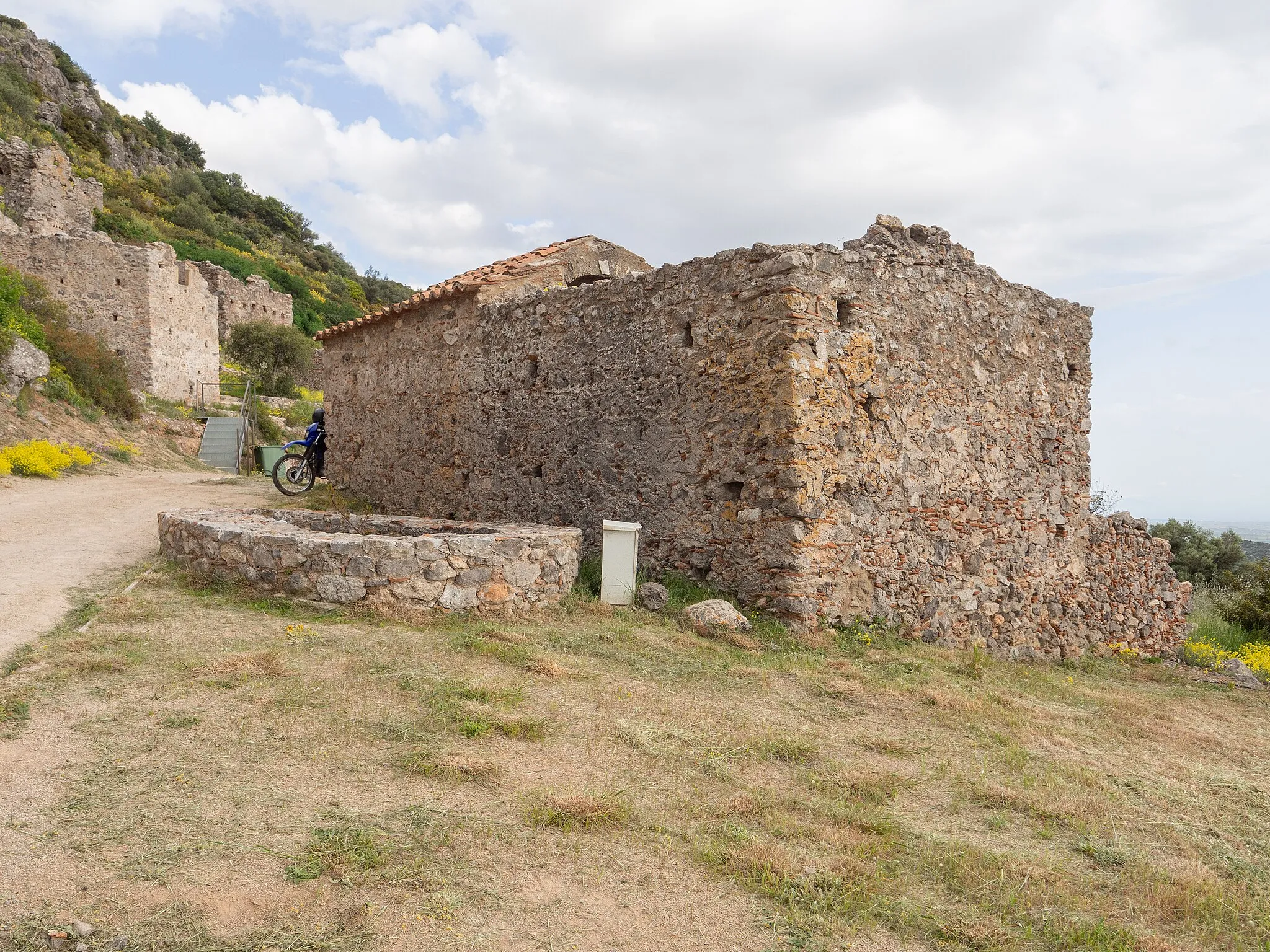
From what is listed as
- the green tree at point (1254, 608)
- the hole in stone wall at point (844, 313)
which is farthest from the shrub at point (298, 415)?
the green tree at point (1254, 608)

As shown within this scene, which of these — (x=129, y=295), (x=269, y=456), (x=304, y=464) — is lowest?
(x=304, y=464)

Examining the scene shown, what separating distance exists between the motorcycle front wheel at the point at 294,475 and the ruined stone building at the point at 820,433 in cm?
428

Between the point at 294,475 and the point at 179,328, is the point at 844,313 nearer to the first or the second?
the point at 294,475

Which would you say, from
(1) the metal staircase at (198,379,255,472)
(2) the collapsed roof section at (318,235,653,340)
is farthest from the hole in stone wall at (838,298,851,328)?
(1) the metal staircase at (198,379,255,472)

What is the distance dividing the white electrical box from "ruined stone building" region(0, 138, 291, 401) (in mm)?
21766

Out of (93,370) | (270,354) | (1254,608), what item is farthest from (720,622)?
(270,354)

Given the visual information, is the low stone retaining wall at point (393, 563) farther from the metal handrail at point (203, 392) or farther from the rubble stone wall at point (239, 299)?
the rubble stone wall at point (239, 299)

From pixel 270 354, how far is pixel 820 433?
29.2 m

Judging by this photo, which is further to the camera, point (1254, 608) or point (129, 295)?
point (129, 295)

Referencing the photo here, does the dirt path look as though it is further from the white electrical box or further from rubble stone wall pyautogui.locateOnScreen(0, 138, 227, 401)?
rubble stone wall pyautogui.locateOnScreen(0, 138, 227, 401)

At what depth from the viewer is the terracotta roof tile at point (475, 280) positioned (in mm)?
10422

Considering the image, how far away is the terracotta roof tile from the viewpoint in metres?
10.4

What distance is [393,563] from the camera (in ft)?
20.5

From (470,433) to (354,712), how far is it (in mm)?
6382
